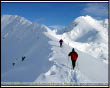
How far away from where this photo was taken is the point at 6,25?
92.8 m

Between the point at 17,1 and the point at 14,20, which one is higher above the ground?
the point at 14,20

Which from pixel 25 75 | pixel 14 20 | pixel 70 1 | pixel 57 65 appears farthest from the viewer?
pixel 14 20

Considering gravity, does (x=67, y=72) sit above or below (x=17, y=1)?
below

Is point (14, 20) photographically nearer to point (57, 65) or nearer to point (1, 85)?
point (57, 65)

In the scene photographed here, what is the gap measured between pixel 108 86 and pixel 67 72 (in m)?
7.09

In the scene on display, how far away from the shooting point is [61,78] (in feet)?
49.5

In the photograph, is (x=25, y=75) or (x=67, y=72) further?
(x=25, y=75)

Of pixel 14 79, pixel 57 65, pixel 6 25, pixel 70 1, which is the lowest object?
pixel 14 79

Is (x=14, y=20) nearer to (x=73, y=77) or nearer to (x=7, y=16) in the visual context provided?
(x=7, y=16)

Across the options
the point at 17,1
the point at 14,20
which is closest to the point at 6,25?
the point at 14,20

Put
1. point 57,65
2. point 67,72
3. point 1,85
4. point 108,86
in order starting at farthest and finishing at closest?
point 57,65 < point 67,72 < point 1,85 < point 108,86

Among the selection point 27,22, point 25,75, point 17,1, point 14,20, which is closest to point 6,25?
point 14,20

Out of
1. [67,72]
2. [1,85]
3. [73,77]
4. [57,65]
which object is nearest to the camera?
[1,85]

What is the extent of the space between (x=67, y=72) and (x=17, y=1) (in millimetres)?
7244
